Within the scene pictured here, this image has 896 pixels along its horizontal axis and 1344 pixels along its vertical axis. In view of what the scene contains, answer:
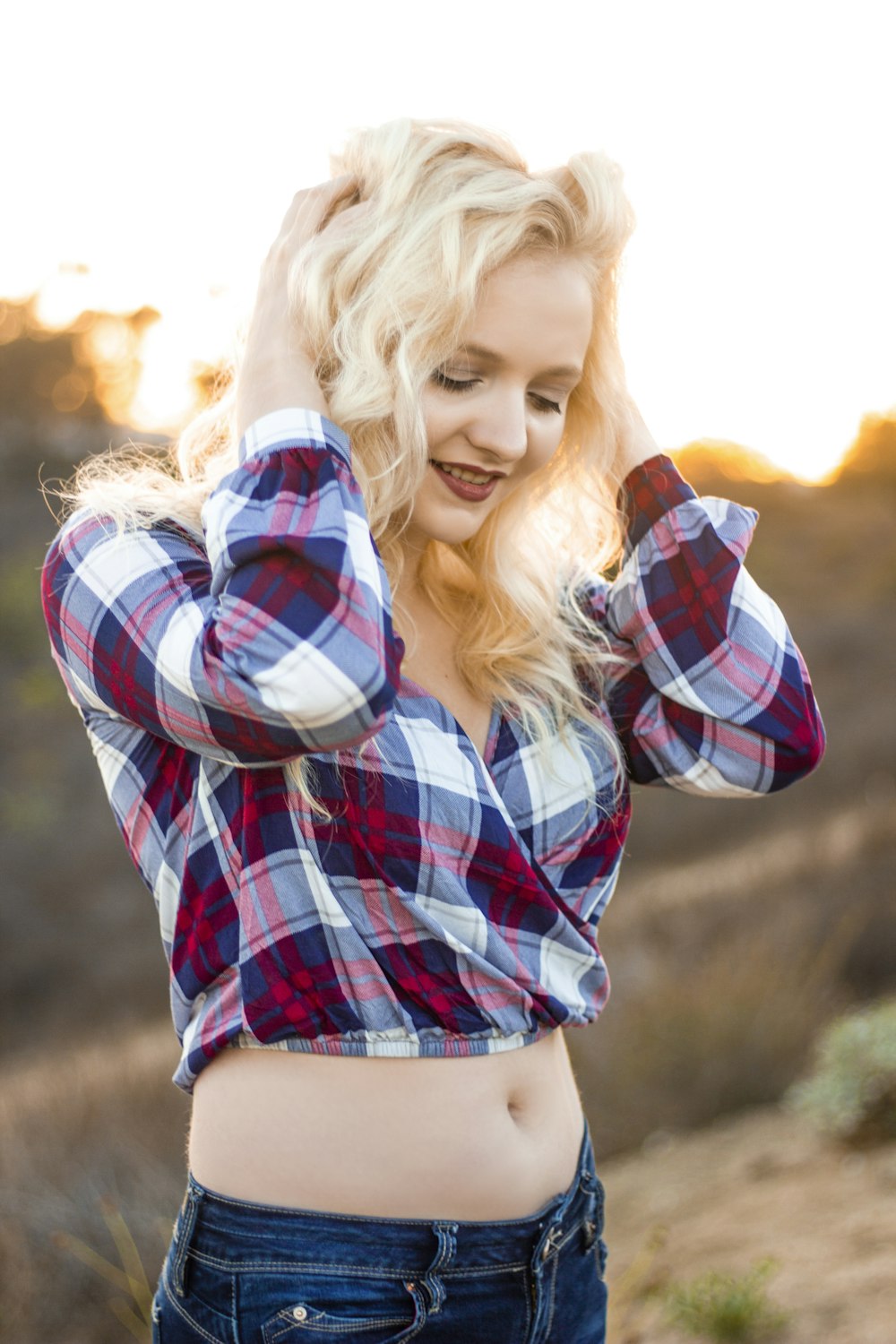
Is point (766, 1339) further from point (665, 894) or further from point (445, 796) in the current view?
point (665, 894)

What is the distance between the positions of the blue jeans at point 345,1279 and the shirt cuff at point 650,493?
1.07 meters

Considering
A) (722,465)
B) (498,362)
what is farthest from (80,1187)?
(722,465)

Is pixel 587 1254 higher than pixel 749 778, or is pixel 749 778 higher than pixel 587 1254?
pixel 749 778

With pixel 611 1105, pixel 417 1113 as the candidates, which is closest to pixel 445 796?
pixel 417 1113

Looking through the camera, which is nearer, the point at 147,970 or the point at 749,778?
the point at 749,778

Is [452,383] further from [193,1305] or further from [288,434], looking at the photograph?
[193,1305]

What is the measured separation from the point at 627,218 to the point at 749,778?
91cm

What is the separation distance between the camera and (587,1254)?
1.76 meters

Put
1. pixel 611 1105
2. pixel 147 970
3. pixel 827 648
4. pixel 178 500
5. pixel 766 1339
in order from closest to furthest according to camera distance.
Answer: pixel 178 500, pixel 766 1339, pixel 611 1105, pixel 147 970, pixel 827 648

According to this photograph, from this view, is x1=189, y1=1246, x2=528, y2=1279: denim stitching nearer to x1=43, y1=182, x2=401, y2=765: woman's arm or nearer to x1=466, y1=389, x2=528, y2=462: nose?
x1=43, y1=182, x2=401, y2=765: woman's arm

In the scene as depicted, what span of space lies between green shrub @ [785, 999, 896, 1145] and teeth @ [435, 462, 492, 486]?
3.14m

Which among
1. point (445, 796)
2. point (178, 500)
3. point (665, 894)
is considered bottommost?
point (665, 894)

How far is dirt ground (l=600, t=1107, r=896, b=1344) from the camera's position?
3.26 meters

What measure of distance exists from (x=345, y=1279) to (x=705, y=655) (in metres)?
1.04
